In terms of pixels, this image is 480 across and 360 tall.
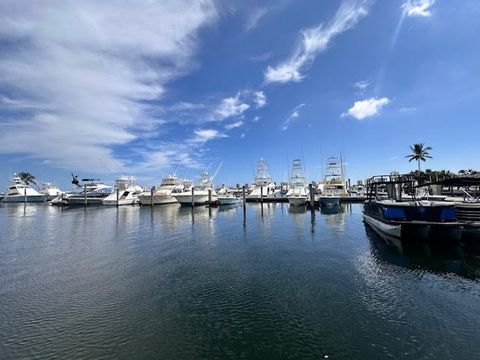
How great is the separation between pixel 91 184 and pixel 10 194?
1541 inches

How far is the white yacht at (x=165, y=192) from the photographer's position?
8412 centimetres

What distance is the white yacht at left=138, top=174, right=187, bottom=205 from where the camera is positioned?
84125mm

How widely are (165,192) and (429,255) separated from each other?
7641cm

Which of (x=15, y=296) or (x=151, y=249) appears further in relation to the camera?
(x=151, y=249)

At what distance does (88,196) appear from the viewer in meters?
97.7

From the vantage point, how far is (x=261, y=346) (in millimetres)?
9539

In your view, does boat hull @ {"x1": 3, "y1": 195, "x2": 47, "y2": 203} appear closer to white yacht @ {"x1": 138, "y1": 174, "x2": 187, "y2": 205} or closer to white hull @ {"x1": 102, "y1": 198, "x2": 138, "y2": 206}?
white hull @ {"x1": 102, "y1": 198, "x2": 138, "y2": 206}

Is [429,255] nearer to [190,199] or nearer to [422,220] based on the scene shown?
[422,220]

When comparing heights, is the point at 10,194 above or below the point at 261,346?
above

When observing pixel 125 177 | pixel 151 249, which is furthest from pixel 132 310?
pixel 125 177

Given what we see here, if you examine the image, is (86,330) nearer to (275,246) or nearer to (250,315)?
(250,315)

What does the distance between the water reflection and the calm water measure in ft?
0.35

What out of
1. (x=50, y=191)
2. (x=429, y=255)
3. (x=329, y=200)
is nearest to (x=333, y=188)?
(x=329, y=200)

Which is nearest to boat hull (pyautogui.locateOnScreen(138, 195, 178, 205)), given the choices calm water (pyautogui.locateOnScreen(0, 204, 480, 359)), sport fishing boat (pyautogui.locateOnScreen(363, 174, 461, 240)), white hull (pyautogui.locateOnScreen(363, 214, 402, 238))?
calm water (pyautogui.locateOnScreen(0, 204, 480, 359))
